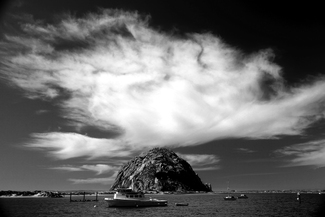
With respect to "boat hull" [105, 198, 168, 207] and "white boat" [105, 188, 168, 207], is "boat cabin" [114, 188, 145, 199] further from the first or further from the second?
"boat hull" [105, 198, 168, 207]

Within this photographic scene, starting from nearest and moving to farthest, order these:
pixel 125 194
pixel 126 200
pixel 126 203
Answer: pixel 126 200 < pixel 126 203 < pixel 125 194

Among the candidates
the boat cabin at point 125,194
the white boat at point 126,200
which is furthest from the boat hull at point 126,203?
the boat cabin at point 125,194

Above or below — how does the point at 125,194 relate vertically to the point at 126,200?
above

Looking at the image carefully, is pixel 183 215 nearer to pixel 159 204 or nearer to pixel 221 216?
pixel 221 216

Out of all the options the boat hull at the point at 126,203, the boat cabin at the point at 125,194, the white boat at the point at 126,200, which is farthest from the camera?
the boat cabin at the point at 125,194

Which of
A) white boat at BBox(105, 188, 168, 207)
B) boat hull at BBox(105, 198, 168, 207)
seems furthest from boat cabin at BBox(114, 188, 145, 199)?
boat hull at BBox(105, 198, 168, 207)

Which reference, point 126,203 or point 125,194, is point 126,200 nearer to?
point 126,203

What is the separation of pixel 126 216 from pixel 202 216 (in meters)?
21.1

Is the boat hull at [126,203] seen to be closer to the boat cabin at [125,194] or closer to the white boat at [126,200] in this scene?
the white boat at [126,200]

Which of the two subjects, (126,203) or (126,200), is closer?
(126,200)

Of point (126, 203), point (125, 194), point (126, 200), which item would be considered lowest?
point (126, 203)

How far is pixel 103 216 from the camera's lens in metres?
73.2

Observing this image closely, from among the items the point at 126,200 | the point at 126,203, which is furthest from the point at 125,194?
the point at 126,203

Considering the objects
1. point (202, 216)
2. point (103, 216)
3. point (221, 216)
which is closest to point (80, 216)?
point (103, 216)
